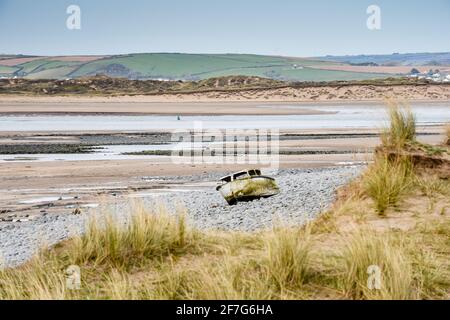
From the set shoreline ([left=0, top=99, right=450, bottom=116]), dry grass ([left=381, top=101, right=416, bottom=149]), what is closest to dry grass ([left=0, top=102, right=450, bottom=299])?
dry grass ([left=381, top=101, right=416, bottom=149])

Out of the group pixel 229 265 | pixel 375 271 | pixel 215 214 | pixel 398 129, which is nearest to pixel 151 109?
pixel 215 214

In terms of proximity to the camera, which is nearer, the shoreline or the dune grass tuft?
the dune grass tuft

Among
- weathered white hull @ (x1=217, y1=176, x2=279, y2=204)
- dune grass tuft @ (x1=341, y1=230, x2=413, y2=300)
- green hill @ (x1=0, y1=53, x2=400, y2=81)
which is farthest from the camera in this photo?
green hill @ (x1=0, y1=53, x2=400, y2=81)

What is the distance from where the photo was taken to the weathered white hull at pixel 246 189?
1531 centimetres

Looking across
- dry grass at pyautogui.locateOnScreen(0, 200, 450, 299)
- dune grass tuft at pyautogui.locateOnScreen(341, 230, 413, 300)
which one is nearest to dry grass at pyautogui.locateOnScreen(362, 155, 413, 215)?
dry grass at pyautogui.locateOnScreen(0, 200, 450, 299)

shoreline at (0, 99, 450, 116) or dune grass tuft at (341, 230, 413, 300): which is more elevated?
dune grass tuft at (341, 230, 413, 300)

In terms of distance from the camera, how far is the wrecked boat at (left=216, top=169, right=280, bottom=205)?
15.3 metres

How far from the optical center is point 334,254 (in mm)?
7570

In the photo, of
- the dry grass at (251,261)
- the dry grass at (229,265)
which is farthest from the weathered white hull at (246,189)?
the dry grass at (229,265)

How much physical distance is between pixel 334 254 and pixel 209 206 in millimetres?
7977

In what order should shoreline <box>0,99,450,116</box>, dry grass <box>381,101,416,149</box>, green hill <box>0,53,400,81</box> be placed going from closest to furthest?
dry grass <box>381,101,416,149</box> < shoreline <box>0,99,450,116</box> < green hill <box>0,53,400,81</box>

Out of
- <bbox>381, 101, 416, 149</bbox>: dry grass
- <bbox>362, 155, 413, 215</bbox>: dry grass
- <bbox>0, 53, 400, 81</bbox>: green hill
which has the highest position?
<bbox>0, 53, 400, 81</bbox>: green hill

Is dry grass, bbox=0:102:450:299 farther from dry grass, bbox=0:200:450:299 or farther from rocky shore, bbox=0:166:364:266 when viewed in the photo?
rocky shore, bbox=0:166:364:266
